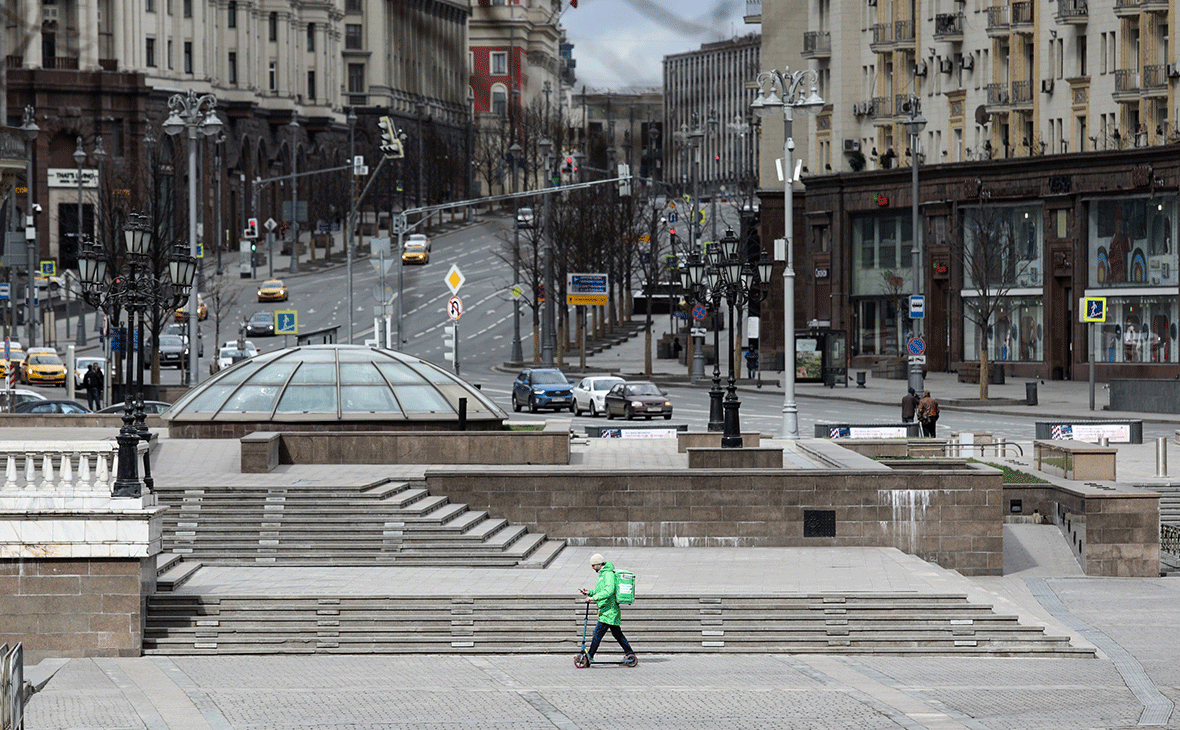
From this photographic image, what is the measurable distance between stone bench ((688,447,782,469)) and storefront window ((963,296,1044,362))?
37.9 metres

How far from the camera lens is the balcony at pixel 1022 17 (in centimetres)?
6388

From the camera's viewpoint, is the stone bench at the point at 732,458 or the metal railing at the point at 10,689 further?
the stone bench at the point at 732,458

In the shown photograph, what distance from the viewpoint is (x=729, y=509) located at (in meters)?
26.1

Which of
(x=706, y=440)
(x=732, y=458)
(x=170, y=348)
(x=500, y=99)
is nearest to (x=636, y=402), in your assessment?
(x=706, y=440)

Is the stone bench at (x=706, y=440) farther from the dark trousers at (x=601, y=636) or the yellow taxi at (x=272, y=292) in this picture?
the yellow taxi at (x=272, y=292)

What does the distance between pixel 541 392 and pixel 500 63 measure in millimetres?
49032

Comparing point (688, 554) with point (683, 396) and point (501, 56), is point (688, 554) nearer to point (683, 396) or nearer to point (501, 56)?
point (501, 56)

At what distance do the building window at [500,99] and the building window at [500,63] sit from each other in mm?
91

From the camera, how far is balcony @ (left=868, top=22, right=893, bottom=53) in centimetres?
6369

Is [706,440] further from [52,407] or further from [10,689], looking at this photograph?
[10,689]

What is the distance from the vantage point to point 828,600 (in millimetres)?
20531

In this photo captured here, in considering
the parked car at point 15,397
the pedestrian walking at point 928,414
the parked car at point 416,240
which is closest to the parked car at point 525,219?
the parked car at point 416,240

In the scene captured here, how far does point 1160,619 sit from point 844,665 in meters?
5.53

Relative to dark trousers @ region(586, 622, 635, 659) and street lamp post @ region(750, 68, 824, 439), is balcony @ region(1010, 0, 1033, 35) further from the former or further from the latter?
dark trousers @ region(586, 622, 635, 659)
